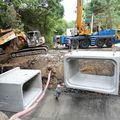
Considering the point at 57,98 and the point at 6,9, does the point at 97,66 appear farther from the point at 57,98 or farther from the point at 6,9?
the point at 6,9

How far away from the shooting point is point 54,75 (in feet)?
17.4

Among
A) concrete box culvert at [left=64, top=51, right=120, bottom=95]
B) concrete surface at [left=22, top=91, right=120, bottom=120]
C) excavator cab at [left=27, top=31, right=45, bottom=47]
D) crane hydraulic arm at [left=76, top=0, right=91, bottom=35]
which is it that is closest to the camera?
concrete surface at [left=22, top=91, right=120, bottom=120]

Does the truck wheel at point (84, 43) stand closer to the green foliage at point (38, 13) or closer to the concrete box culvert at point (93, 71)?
the green foliage at point (38, 13)

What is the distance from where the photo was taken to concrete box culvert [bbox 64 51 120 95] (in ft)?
11.8

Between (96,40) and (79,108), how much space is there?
8.26 metres

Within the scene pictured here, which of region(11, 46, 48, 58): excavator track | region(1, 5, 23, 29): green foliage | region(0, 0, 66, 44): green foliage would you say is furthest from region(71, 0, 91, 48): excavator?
region(1, 5, 23, 29): green foliage

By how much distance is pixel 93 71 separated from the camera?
5289 mm

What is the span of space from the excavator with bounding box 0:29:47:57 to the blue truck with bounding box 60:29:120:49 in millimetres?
3217

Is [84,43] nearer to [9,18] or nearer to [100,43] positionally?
[100,43]

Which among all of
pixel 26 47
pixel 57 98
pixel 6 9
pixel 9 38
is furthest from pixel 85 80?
pixel 6 9

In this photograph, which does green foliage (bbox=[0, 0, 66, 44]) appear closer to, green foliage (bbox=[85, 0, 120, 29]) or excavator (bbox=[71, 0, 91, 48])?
excavator (bbox=[71, 0, 91, 48])

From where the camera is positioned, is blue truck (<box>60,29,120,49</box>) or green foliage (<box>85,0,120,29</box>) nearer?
blue truck (<box>60,29,120,49</box>)

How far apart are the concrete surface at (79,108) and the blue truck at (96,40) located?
702 cm

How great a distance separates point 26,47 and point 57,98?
4.29 meters
